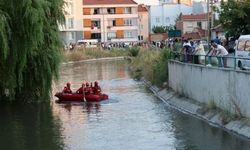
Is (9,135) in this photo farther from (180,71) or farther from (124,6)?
(124,6)

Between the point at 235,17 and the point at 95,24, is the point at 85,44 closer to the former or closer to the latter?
the point at 95,24

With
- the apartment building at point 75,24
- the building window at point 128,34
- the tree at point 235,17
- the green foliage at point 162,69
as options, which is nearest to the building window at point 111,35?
the building window at point 128,34

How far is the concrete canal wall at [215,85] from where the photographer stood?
864 inches

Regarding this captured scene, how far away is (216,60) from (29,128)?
8339 millimetres

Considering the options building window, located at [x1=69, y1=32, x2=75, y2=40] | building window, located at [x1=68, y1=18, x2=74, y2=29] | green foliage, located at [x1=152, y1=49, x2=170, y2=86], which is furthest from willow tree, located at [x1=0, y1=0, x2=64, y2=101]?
building window, located at [x1=69, y1=32, x2=75, y2=40]

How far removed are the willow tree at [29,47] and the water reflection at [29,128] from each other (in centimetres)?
103

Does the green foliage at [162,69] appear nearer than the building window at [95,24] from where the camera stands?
Yes

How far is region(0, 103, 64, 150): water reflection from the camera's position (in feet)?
68.0

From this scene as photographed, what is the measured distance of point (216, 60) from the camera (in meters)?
25.9

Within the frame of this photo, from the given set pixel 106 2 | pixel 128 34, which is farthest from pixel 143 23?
pixel 106 2

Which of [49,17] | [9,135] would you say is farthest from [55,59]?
[9,135]

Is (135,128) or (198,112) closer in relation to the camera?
(135,128)

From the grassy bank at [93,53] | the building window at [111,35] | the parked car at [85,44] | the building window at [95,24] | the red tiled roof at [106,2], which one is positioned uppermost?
the red tiled roof at [106,2]

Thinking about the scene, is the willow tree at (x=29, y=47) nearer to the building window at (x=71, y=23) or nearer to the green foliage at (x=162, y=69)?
the green foliage at (x=162, y=69)
